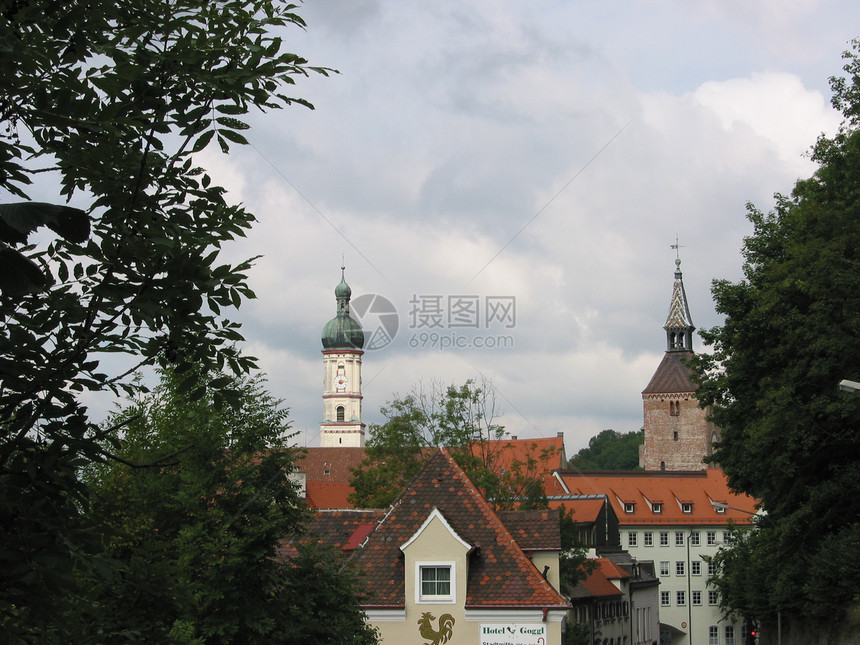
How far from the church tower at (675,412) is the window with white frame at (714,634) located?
145 feet

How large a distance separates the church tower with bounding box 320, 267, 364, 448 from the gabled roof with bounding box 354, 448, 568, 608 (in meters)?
171

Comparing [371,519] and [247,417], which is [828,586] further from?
[247,417]

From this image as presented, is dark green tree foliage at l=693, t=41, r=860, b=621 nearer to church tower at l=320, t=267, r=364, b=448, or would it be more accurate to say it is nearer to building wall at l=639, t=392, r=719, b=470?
building wall at l=639, t=392, r=719, b=470

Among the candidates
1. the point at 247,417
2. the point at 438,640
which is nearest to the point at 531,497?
the point at 438,640

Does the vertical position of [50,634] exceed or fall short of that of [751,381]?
it falls short

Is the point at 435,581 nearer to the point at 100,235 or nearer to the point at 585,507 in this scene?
the point at 100,235

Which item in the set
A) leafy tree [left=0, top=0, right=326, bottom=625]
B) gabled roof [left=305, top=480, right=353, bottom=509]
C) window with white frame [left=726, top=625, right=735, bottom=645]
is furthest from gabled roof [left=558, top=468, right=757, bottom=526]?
leafy tree [left=0, top=0, right=326, bottom=625]

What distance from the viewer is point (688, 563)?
325 feet

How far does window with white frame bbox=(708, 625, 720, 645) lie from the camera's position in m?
91.2

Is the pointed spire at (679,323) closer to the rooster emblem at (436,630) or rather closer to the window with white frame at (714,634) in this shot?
the window with white frame at (714,634)

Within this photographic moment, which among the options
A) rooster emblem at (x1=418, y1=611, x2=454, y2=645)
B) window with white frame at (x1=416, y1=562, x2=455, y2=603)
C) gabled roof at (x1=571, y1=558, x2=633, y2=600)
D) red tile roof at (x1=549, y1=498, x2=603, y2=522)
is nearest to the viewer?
rooster emblem at (x1=418, y1=611, x2=454, y2=645)

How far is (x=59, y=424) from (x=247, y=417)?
39.9 ft

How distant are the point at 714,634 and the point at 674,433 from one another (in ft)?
157

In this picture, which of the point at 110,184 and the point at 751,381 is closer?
the point at 110,184
